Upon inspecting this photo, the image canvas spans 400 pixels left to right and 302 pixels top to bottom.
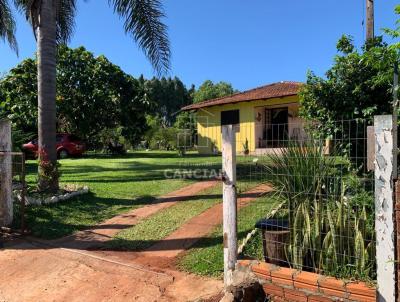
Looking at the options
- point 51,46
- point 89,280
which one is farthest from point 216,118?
point 89,280

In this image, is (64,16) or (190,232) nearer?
(190,232)

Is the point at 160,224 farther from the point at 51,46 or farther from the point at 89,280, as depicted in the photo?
the point at 51,46

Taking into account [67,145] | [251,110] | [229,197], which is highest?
[251,110]

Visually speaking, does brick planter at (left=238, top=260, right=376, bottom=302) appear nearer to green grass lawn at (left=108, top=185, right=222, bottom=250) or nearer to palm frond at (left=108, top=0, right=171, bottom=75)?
Result: green grass lawn at (left=108, top=185, right=222, bottom=250)

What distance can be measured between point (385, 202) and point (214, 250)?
8.41 feet

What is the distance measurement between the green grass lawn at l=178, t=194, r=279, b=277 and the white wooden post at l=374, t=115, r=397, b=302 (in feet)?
4.95

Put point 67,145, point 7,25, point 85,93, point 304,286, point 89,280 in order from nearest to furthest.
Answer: point 304,286 < point 89,280 < point 7,25 < point 67,145 < point 85,93

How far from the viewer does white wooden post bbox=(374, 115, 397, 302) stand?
331 cm

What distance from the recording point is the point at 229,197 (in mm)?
4336

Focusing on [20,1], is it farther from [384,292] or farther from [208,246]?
[384,292]

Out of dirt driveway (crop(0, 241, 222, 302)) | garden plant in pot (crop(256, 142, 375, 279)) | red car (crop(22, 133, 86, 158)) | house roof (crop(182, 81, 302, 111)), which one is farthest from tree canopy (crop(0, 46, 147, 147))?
garden plant in pot (crop(256, 142, 375, 279))

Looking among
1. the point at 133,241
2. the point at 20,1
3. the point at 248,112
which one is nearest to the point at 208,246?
the point at 133,241

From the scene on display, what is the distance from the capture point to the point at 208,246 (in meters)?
5.48

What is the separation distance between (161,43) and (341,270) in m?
7.83
